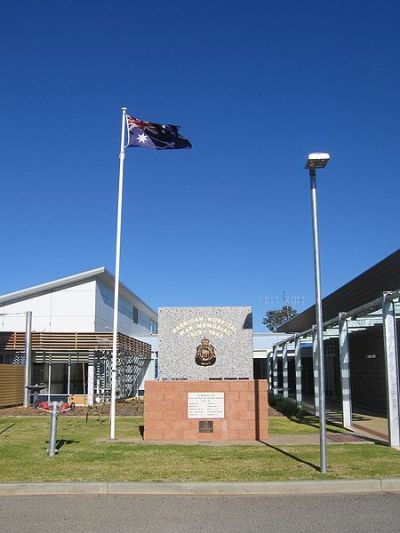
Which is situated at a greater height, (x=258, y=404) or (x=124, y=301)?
(x=124, y=301)

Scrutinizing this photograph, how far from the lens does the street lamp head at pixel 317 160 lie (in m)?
9.56

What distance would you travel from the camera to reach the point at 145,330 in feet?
188

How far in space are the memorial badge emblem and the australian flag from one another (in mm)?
5072

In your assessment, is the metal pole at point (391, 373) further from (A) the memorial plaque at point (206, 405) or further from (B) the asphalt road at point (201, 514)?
(B) the asphalt road at point (201, 514)

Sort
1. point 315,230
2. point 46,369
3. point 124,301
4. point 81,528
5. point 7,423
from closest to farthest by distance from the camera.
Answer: point 81,528, point 315,230, point 7,423, point 46,369, point 124,301

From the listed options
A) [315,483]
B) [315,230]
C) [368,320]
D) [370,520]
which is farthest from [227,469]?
[368,320]

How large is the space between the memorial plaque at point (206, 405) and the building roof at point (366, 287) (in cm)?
929

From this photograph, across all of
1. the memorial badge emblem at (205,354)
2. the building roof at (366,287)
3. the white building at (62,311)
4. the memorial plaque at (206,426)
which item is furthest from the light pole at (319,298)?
the white building at (62,311)

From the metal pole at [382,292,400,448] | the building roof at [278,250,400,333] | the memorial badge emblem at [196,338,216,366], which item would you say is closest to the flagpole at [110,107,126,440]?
the memorial badge emblem at [196,338,216,366]

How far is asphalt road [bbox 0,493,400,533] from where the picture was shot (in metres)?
6.66

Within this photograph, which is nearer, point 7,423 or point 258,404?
point 258,404

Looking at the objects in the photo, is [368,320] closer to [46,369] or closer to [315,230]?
[315,230]

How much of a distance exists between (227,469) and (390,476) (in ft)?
8.06

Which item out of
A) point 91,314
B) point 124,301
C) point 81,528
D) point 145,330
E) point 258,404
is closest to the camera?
point 81,528
